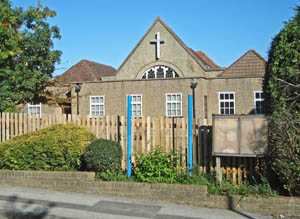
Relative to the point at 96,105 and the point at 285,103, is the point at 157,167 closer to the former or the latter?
the point at 285,103

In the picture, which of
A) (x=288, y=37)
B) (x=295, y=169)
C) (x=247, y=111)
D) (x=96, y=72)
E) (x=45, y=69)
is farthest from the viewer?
(x=96, y=72)

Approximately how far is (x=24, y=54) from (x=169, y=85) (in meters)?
14.1

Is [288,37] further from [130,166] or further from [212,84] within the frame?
[212,84]

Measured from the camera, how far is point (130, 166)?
359 inches

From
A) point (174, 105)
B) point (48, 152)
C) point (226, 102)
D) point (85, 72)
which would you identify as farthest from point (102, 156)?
point (85, 72)

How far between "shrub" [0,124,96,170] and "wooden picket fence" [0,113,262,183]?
0.64 metres

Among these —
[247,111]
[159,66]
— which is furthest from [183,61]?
[247,111]

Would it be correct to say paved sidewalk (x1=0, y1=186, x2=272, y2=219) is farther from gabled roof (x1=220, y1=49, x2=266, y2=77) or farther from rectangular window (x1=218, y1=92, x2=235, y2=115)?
gabled roof (x1=220, y1=49, x2=266, y2=77)

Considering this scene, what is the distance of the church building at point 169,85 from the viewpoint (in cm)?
2623

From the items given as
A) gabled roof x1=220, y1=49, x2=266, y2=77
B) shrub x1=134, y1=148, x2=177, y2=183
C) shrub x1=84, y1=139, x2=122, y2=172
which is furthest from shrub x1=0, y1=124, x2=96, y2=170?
gabled roof x1=220, y1=49, x2=266, y2=77

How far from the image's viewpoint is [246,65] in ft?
99.8

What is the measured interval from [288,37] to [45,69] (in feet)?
34.6

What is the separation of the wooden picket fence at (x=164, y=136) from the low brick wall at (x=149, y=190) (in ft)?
3.64

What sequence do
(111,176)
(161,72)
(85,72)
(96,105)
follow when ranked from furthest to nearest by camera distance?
1. (85,72)
2. (161,72)
3. (96,105)
4. (111,176)
